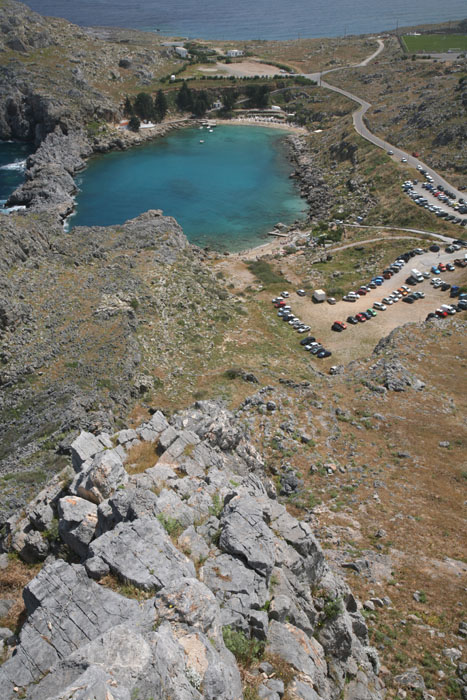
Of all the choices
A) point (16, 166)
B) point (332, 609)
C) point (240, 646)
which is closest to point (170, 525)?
point (240, 646)

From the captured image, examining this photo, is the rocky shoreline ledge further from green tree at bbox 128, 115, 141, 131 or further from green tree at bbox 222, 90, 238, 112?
green tree at bbox 222, 90, 238, 112

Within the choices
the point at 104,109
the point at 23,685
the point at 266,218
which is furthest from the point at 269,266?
the point at 104,109

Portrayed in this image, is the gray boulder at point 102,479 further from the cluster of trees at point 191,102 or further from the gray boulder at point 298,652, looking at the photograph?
the cluster of trees at point 191,102

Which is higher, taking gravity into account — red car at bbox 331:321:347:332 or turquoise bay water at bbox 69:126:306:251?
turquoise bay water at bbox 69:126:306:251

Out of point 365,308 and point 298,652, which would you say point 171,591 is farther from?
point 365,308

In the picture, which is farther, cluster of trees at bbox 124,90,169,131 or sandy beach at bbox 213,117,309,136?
cluster of trees at bbox 124,90,169,131

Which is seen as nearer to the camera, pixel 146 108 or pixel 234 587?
pixel 234 587

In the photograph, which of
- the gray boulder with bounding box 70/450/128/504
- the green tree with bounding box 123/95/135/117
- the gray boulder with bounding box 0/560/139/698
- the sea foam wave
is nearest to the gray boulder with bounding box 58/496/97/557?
the gray boulder with bounding box 70/450/128/504
